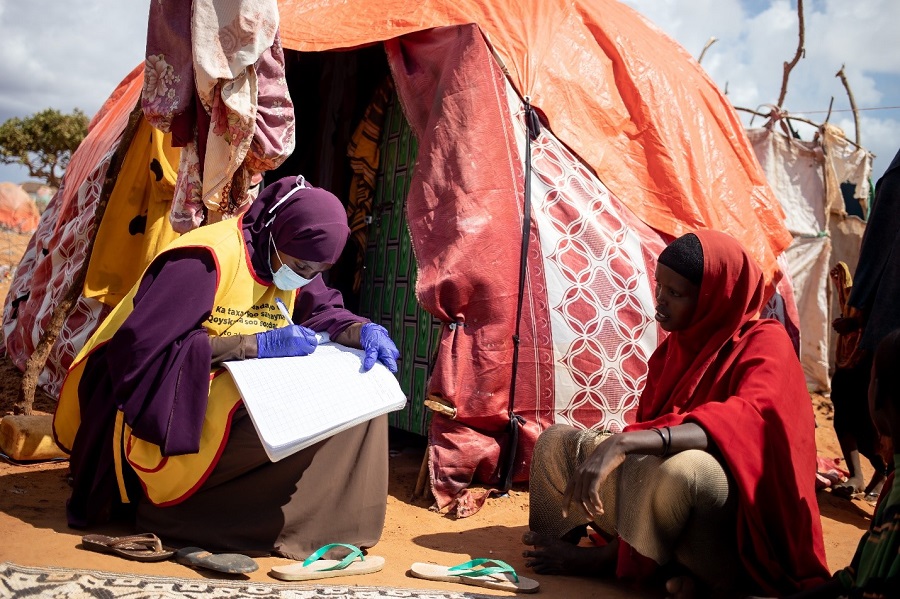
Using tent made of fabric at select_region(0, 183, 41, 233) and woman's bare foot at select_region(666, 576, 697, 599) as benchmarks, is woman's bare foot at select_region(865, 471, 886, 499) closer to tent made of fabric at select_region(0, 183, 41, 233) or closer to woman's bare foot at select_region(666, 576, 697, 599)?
woman's bare foot at select_region(666, 576, 697, 599)

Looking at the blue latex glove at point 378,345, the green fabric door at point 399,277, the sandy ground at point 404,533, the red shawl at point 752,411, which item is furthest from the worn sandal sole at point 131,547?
the green fabric door at point 399,277

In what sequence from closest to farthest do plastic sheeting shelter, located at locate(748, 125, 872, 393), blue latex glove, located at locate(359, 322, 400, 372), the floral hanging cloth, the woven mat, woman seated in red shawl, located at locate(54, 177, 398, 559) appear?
the woven mat, woman seated in red shawl, located at locate(54, 177, 398, 559), blue latex glove, located at locate(359, 322, 400, 372), the floral hanging cloth, plastic sheeting shelter, located at locate(748, 125, 872, 393)

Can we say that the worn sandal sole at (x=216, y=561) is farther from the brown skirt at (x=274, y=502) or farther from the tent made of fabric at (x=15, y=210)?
the tent made of fabric at (x=15, y=210)

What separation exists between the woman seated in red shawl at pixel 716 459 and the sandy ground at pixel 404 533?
41cm

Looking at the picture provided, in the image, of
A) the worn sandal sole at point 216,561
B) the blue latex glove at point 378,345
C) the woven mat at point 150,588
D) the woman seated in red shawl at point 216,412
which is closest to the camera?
the woven mat at point 150,588

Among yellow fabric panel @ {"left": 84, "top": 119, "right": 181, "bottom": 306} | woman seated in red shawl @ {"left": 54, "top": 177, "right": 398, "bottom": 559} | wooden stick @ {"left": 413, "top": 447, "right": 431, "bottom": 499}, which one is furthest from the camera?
yellow fabric panel @ {"left": 84, "top": 119, "right": 181, "bottom": 306}

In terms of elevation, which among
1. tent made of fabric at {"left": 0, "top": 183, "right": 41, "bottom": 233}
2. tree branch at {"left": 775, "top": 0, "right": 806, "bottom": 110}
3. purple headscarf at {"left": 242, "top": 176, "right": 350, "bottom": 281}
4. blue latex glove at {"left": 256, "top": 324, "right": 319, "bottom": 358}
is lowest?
blue latex glove at {"left": 256, "top": 324, "right": 319, "bottom": 358}

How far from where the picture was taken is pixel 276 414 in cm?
282

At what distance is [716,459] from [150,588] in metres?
1.79

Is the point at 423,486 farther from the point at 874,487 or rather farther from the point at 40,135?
the point at 40,135

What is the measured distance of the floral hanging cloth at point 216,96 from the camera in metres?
3.53

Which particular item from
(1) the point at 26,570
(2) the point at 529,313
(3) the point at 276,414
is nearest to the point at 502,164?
(2) the point at 529,313

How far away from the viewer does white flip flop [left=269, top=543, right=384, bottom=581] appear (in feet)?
9.23

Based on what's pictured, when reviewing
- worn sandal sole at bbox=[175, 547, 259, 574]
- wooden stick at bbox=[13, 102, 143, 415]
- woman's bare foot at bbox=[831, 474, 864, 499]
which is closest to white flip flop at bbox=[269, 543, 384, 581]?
worn sandal sole at bbox=[175, 547, 259, 574]
